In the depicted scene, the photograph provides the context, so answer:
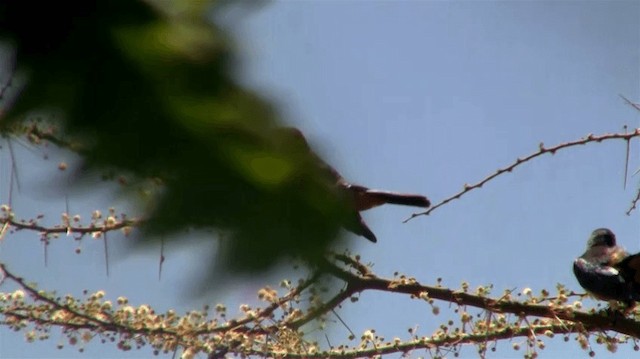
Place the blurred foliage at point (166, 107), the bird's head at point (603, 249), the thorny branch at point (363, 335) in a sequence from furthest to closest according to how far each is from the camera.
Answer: the bird's head at point (603, 249) → the thorny branch at point (363, 335) → the blurred foliage at point (166, 107)

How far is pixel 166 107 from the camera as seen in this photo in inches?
12.8

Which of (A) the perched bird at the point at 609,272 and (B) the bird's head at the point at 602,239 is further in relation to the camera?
(B) the bird's head at the point at 602,239

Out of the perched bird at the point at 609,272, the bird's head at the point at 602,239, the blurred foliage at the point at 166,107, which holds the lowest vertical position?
the blurred foliage at the point at 166,107

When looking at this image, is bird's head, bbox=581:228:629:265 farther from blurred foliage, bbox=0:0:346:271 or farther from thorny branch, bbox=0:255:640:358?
blurred foliage, bbox=0:0:346:271

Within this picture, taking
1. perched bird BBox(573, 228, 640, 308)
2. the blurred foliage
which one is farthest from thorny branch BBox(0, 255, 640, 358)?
the blurred foliage

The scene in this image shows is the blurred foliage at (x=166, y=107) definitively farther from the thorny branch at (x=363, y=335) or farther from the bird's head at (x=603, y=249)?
the bird's head at (x=603, y=249)

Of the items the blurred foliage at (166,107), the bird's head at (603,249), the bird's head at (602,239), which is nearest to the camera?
the blurred foliage at (166,107)

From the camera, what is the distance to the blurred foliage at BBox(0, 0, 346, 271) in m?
0.32

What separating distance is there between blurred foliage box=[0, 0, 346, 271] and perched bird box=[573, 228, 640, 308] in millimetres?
2665

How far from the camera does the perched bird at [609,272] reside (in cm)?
277

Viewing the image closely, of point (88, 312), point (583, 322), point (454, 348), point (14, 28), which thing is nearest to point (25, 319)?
point (88, 312)

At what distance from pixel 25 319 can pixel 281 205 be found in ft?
7.95

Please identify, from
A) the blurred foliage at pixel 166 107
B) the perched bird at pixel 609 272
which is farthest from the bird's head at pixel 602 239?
the blurred foliage at pixel 166 107

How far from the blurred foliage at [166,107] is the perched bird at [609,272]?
105 inches
